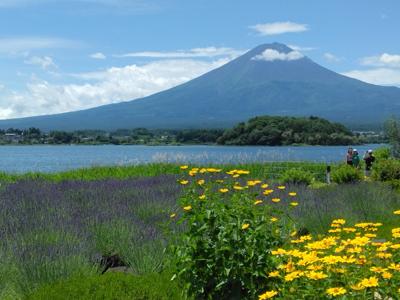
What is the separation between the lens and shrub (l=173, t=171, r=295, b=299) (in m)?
6.50

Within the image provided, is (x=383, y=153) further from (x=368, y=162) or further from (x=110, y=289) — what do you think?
(x=110, y=289)

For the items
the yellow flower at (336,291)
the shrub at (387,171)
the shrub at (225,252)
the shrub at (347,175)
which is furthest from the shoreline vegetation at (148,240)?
the shrub at (347,175)

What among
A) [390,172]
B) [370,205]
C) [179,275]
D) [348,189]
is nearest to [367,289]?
[179,275]

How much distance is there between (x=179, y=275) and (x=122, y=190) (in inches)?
309

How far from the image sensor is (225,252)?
258 inches

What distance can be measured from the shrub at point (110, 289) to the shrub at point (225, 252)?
277 mm

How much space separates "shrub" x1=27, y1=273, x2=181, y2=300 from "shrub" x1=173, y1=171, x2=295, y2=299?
28 cm

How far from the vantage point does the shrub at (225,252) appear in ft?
21.3

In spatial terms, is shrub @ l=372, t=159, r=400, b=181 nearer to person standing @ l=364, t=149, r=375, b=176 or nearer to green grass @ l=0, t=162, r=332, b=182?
green grass @ l=0, t=162, r=332, b=182

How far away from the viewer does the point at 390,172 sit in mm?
24500

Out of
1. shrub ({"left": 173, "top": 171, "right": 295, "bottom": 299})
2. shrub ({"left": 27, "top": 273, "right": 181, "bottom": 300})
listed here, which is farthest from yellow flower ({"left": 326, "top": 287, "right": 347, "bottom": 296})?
shrub ({"left": 27, "top": 273, "right": 181, "bottom": 300})

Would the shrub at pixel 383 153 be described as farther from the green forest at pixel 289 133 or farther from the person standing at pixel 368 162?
the green forest at pixel 289 133

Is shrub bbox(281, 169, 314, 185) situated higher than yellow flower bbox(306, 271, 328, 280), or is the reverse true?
yellow flower bbox(306, 271, 328, 280)

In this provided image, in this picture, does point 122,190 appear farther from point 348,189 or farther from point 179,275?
point 179,275
